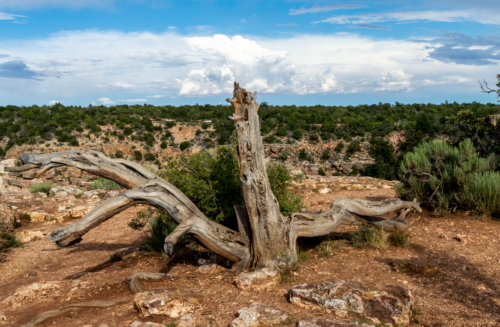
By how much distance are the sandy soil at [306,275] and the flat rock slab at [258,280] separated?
4.5 inches

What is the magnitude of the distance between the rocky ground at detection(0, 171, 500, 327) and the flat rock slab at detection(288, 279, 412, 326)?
5 centimetres

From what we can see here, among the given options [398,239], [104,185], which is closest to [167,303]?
[398,239]

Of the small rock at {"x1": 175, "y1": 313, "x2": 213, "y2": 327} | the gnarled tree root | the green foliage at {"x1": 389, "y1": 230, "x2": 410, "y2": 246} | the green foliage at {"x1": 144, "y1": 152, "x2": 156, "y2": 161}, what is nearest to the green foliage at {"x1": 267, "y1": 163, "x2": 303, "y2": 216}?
the green foliage at {"x1": 389, "y1": 230, "x2": 410, "y2": 246}

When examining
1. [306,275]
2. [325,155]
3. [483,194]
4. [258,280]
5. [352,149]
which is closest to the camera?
[258,280]

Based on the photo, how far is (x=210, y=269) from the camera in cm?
648

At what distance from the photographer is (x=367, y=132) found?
3691 cm

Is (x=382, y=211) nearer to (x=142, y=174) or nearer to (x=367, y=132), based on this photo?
(x=142, y=174)

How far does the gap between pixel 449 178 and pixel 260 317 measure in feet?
22.0

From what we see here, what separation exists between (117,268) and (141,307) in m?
2.73

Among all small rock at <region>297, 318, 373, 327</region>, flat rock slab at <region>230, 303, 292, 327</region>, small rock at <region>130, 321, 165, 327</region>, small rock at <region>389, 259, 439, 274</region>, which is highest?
small rock at <region>297, 318, 373, 327</region>

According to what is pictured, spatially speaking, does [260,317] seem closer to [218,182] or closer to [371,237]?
[218,182]

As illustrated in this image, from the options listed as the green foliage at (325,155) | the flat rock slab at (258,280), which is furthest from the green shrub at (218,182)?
the green foliage at (325,155)

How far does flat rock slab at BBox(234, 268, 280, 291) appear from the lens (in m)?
5.44

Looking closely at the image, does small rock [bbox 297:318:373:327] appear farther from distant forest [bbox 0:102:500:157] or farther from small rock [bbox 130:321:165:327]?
distant forest [bbox 0:102:500:157]
